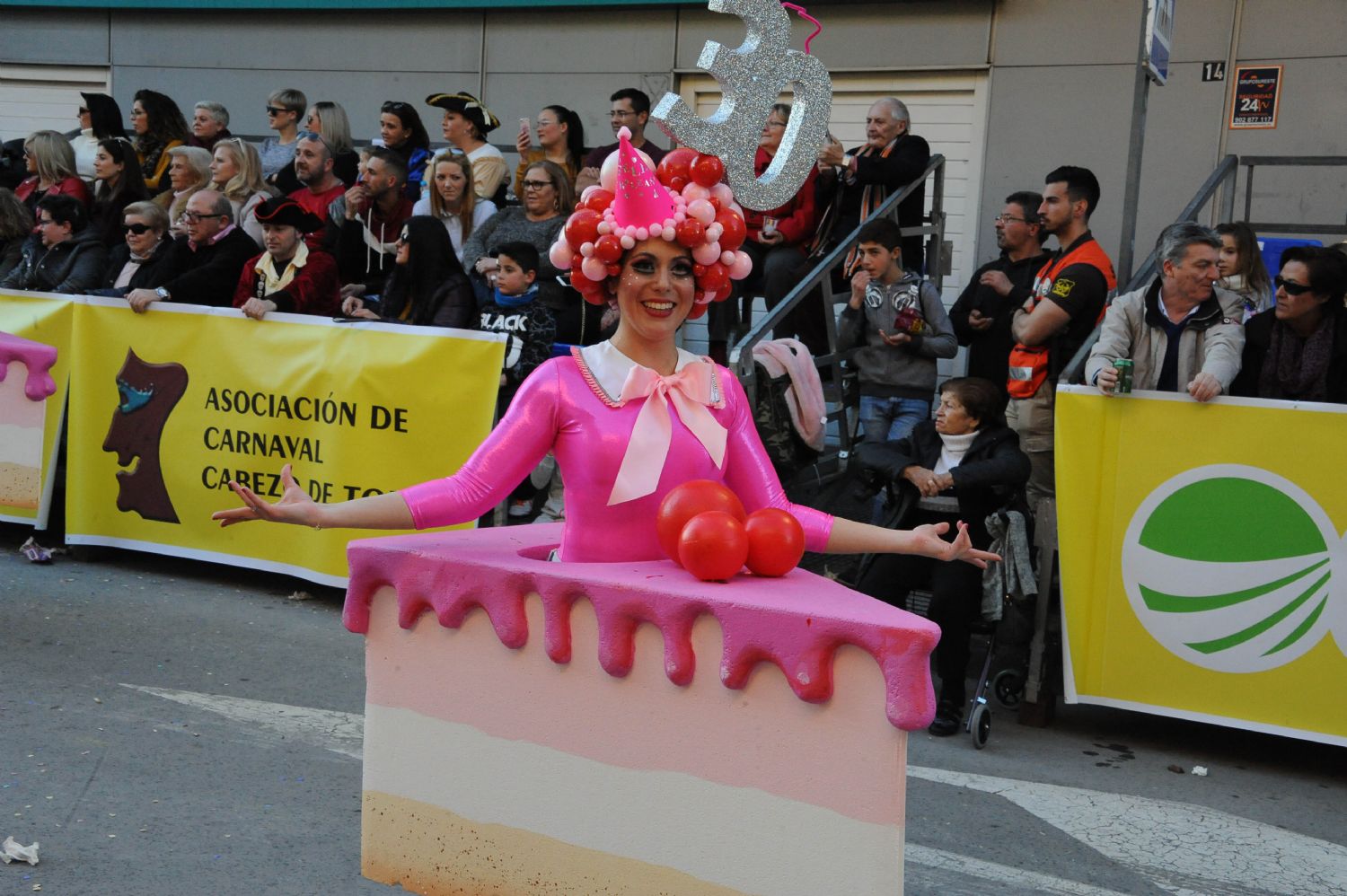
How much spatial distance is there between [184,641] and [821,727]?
4.64m

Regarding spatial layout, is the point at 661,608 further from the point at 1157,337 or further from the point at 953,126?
the point at 953,126

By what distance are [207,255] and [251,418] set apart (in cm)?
144

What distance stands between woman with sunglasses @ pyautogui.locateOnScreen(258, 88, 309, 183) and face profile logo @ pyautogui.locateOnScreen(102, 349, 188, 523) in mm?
3102

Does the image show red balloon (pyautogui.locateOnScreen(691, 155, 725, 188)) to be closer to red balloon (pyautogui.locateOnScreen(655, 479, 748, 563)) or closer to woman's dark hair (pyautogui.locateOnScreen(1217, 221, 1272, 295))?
red balloon (pyautogui.locateOnScreen(655, 479, 748, 563))

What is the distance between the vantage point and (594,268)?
11.6 feet

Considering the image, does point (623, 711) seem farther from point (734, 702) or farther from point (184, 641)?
point (184, 641)

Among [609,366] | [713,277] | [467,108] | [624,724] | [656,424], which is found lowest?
[624,724]

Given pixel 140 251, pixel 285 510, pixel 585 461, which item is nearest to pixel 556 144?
pixel 140 251

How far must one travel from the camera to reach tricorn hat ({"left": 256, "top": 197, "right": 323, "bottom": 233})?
8.20 meters

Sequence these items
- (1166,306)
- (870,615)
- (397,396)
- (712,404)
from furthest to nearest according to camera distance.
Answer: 1. (397,396)
2. (1166,306)
3. (712,404)
4. (870,615)

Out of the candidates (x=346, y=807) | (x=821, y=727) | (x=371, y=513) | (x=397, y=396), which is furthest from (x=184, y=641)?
(x=821, y=727)

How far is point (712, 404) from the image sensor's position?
360cm

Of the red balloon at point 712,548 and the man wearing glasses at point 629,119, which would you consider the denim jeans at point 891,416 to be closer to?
the man wearing glasses at point 629,119

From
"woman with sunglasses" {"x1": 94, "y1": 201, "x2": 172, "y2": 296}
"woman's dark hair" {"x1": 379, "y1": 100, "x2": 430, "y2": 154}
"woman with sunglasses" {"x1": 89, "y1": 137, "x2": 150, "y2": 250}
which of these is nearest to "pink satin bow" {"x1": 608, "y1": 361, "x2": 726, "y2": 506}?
"woman with sunglasses" {"x1": 94, "y1": 201, "x2": 172, "y2": 296}
